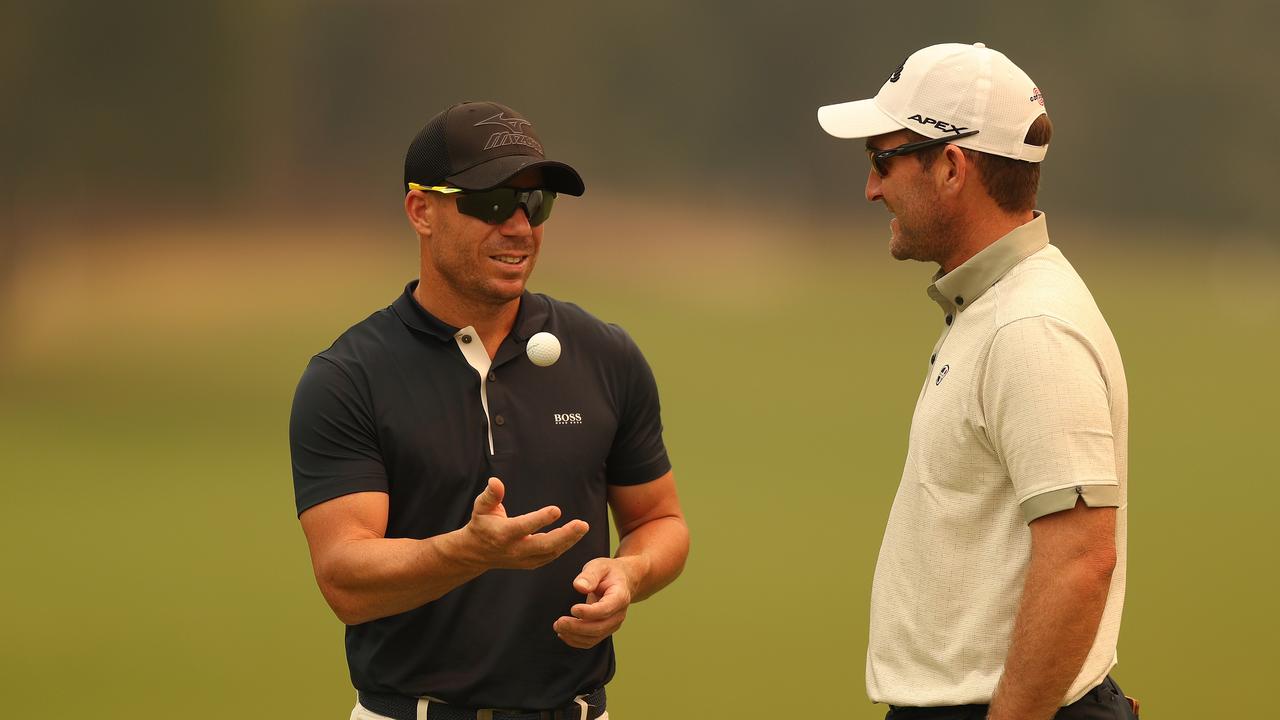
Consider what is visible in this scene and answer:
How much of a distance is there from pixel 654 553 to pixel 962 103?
883mm

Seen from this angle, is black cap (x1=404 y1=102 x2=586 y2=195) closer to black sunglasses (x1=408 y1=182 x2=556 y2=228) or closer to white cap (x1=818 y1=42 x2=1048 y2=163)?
black sunglasses (x1=408 y1=182 x2=556 y2=228)

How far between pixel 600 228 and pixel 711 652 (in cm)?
131

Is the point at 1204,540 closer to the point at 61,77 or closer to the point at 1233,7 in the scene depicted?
the point at 1233,7

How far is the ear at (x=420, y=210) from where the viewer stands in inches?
80.5

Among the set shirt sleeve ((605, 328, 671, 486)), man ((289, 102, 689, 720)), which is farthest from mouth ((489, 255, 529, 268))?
shirt sleeve ((605, 328, 671, 486))

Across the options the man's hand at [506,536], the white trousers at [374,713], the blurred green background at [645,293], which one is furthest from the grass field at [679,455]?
the man's hand at [506,536]

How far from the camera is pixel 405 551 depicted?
5.86ft

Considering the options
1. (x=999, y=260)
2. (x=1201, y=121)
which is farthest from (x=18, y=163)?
(x=1201, y=121)

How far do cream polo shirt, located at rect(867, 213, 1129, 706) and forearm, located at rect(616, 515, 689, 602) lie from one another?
40cm

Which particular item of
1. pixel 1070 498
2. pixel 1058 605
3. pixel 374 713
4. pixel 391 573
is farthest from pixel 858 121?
pixel 374 713

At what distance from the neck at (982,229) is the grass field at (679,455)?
2035mm

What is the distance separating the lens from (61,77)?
3604 mm

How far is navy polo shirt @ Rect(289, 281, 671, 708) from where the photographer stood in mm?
1921

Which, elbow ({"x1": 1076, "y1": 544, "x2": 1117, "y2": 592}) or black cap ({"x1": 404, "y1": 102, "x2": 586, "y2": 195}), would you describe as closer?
elbow ({"x1": 1076, "y1": 544, "x2": 1117, "y2": 592})
